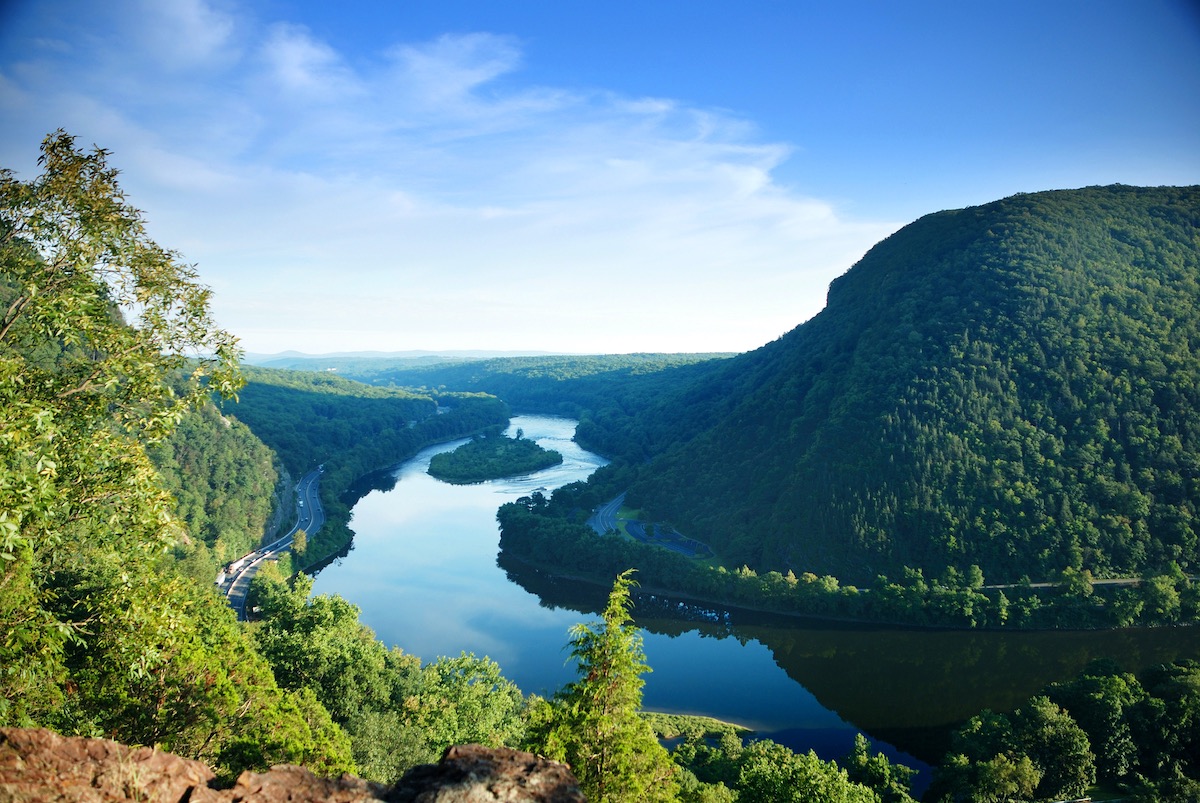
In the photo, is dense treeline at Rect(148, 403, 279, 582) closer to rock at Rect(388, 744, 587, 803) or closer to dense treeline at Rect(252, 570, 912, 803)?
dense treeline at Rect(252, 570, 912, 803)

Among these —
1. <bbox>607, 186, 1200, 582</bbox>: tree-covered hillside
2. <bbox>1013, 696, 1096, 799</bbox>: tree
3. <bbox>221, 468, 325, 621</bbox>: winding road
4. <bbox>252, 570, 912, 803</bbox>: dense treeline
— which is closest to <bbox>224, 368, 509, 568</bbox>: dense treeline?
<bbox>221, 468, 325, 621</bbox>: winding road

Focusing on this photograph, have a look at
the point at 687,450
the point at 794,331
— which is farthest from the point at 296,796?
the point at 794,331

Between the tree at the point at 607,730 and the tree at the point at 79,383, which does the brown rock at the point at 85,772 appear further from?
the tree at the point at 607,730

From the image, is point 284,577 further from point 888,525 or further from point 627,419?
point 627,419

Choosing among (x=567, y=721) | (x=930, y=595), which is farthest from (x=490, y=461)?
(x=567, y=721)

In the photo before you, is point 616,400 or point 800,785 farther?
point 616,400

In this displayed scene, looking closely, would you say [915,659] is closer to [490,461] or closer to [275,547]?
[275,547]
